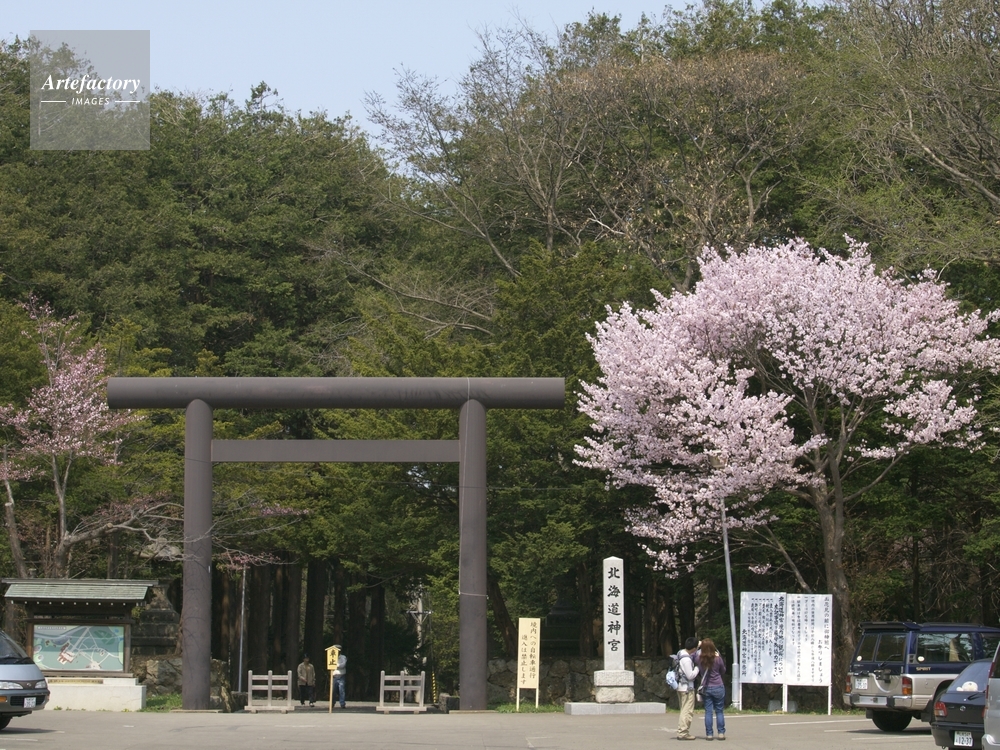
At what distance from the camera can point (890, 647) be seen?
1798cm

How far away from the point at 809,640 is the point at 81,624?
532 inches

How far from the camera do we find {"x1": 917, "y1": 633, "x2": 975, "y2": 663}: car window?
1759 centimetres

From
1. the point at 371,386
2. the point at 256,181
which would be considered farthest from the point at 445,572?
the point at 256,181

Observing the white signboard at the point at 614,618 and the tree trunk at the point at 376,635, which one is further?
the tree trunk at the point at 376,635

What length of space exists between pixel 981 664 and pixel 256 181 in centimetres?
3465

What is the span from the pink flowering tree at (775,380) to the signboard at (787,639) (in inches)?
83.5

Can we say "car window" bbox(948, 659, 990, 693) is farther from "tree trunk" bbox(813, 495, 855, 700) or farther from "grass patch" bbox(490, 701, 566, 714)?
"grass patch" bbox(490, 701, 566, 714)

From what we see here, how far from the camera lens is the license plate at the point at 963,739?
42.5 ft

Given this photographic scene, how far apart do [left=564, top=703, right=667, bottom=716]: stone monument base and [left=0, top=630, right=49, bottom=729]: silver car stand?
8905 millimetres

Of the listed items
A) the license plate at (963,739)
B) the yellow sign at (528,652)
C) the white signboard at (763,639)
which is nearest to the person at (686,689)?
the license plate at (963,739)

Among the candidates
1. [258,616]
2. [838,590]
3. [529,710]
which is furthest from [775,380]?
[258,616]

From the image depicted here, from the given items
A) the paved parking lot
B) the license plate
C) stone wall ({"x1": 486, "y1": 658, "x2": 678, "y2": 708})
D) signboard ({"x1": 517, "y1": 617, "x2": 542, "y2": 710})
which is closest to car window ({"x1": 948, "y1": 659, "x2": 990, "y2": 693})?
the license plate

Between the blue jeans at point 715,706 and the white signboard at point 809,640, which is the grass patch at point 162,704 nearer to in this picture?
the blue jeans at point 715,706

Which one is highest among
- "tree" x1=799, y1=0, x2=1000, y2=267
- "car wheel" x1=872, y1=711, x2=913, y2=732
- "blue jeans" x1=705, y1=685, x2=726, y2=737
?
"tree" x1=799, y1=0, x2=1000, y2=267
